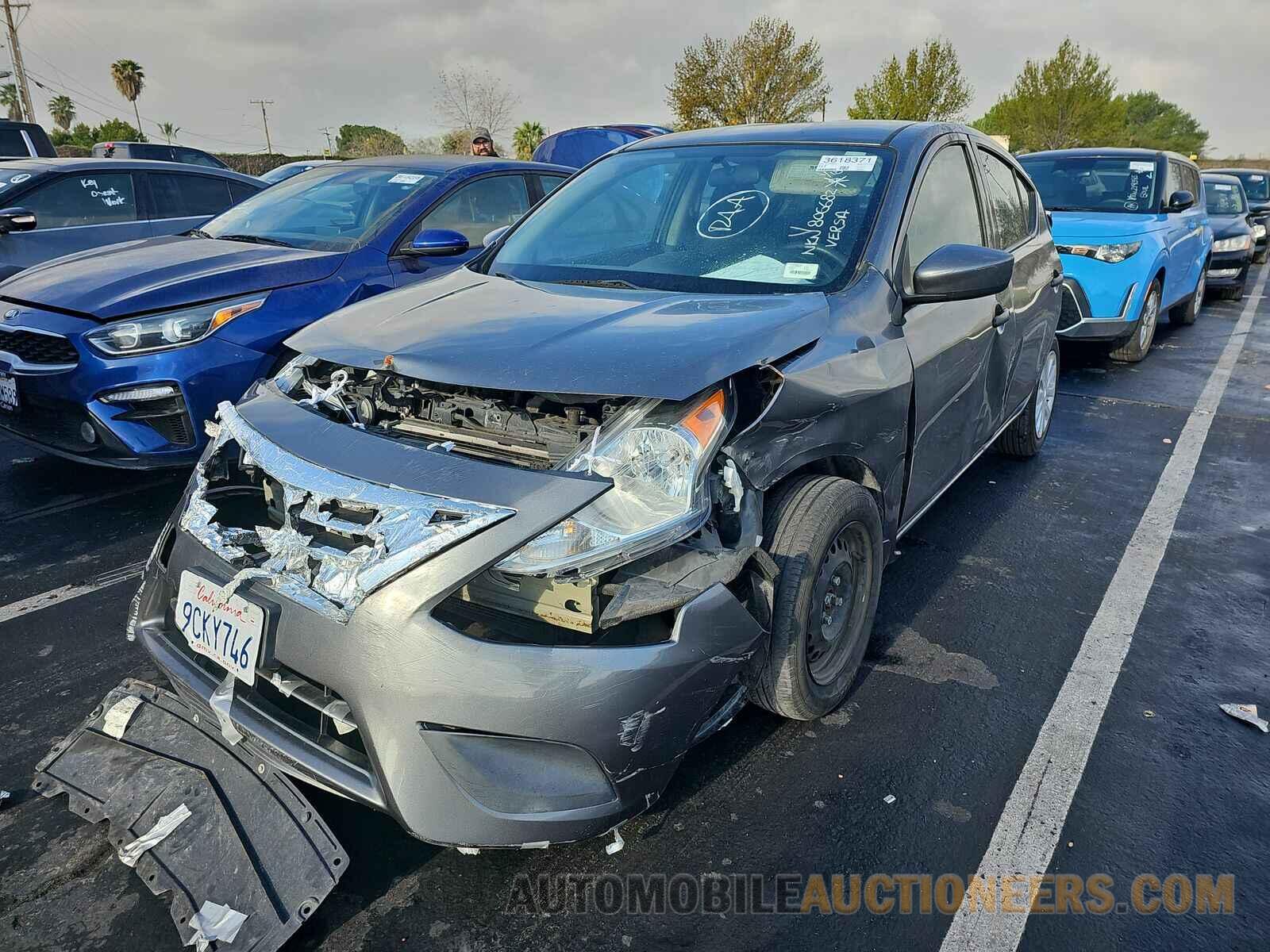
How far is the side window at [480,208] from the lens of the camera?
5.19 m

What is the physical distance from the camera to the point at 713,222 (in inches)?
126

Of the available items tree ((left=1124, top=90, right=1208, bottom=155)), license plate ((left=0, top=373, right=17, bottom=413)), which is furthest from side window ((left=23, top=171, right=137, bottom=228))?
tree ((left=1124, top=90, right=1208, bottom=155))

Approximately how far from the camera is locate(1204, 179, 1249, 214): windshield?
13.1 meters

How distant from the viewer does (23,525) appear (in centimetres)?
419

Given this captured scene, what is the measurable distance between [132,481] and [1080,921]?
15.7ft

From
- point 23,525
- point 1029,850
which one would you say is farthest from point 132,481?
point 1029,850

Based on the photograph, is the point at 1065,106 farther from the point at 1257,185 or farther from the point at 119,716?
the point at 119,716

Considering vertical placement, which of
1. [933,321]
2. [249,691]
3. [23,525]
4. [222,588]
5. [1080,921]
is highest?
[933,321]

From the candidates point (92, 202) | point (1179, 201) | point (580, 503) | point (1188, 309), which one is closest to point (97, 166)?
point (92, 202)

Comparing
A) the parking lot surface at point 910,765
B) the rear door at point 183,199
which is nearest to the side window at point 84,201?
the rear door at point 183,199

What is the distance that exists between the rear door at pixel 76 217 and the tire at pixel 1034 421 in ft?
21.2

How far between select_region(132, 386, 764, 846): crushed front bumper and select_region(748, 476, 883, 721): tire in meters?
0.34

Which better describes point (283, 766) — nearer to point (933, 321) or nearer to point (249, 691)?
point (249, 691)

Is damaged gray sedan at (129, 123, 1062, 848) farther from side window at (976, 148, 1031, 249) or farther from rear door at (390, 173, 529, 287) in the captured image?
rear door at (390, 173, 529, 287)
